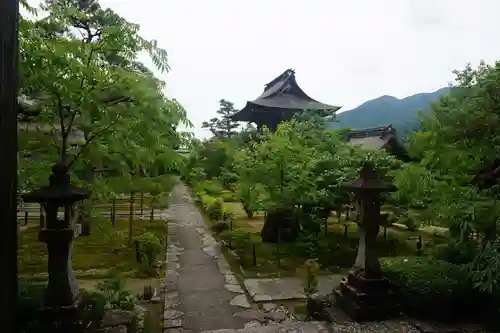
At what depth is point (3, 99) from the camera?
103 centimetres

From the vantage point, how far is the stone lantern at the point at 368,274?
15.6ft

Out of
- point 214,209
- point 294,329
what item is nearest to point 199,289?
point 294,329

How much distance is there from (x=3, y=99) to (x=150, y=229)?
11380 millimetres

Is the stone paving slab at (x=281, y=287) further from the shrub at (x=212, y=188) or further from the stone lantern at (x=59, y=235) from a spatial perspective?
the shrub at (x=212, y=188)

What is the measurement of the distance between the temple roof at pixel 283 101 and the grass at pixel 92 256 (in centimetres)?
1177

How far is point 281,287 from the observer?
22.4ft

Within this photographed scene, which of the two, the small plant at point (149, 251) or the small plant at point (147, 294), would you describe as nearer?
the small plant at point (147, 294)

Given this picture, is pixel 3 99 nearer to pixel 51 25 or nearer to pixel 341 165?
pixel 51 25

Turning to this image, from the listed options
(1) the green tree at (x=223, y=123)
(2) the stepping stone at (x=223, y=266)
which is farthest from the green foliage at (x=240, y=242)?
(1) the green tree at (x=223, y=123)

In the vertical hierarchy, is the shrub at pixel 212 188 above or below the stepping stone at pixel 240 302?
above

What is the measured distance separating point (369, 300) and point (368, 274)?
376 millimetres

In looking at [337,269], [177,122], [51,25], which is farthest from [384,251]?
[51,25]

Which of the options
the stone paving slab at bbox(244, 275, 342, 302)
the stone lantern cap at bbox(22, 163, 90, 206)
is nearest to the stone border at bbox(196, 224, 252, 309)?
the stone paving slab at bbox(244, 275, 342, 302)

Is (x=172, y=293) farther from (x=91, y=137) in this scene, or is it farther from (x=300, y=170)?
(x=300, y=170)
